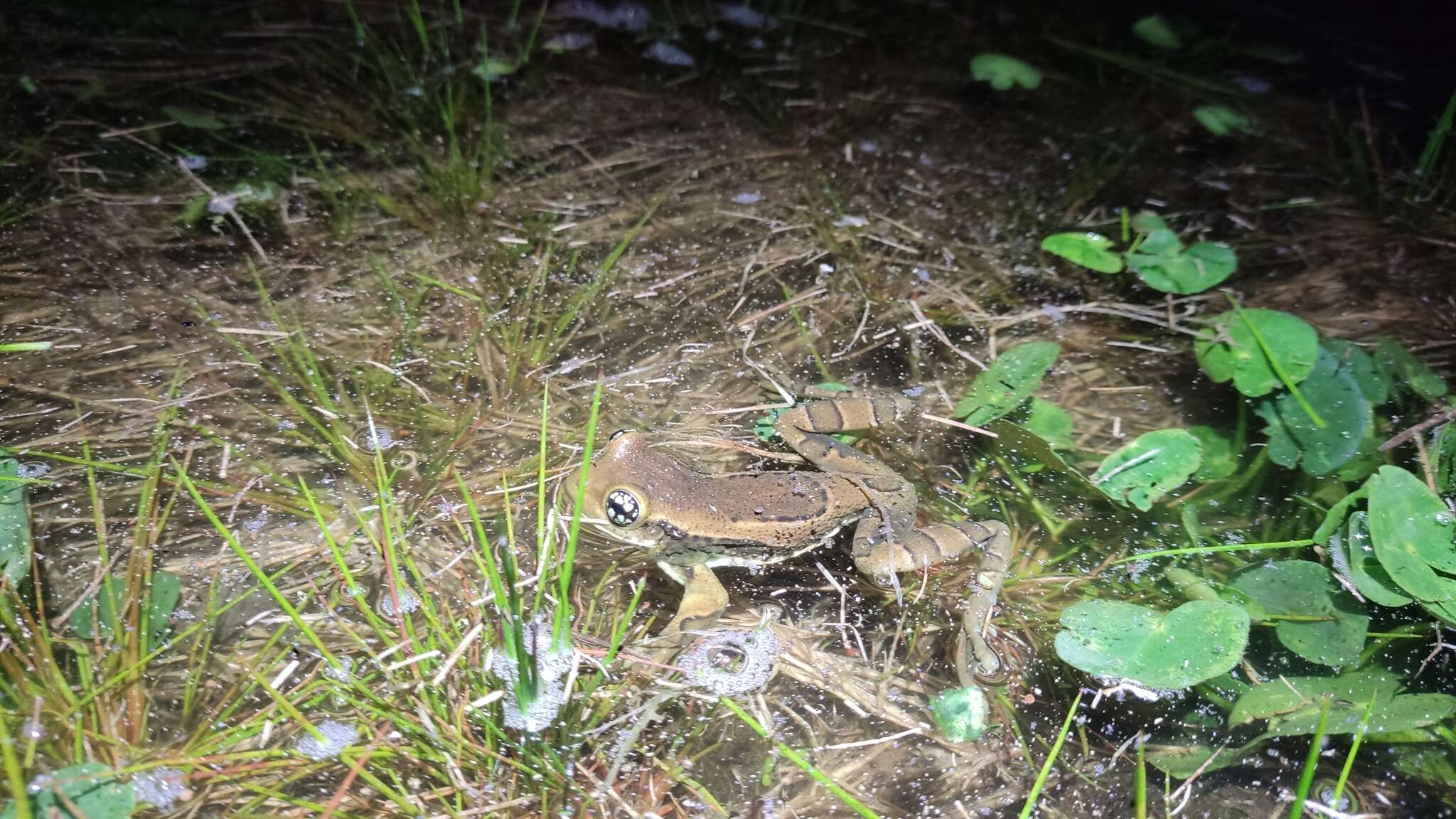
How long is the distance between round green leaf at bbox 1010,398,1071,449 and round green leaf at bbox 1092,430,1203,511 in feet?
0.57

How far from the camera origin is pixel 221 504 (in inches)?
107

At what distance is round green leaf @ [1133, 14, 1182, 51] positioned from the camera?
535 cm

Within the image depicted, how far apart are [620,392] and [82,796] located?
1.91 m

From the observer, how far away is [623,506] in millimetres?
2656

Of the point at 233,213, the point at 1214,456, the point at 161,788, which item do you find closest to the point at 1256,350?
the point at 1214,456

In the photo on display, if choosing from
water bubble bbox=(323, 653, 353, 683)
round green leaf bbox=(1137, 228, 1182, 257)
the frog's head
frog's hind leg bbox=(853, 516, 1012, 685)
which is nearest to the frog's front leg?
the frog's head

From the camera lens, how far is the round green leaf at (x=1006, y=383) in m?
3.15

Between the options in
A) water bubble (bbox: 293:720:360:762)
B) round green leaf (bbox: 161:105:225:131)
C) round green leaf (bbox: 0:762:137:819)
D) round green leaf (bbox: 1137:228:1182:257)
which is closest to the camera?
round green leaf (bbox: 0:762:137:819)

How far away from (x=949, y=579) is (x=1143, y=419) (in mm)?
1135

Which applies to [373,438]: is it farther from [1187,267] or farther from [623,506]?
[1187,267]

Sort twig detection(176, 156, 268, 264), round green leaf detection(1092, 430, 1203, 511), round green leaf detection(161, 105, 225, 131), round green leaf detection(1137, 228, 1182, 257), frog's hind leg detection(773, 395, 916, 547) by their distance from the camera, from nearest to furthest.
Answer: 1. frog's hind leg detection(773, 395, 916, 547)
2. round green leaf detection(1092, 430, 1203, 511)
3. twig detection(176, 156, 268, 264)
4. round green leaf detection(1137, 228, 1182, 257)
5. round green leaf detection(161, 105, 225, 131)

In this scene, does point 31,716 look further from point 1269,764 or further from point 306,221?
point 1269,764

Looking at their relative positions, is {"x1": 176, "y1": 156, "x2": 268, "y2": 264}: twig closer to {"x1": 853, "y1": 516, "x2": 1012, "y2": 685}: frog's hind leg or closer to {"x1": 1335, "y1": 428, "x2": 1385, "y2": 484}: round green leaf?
{"x1": 853, "y1": 516, "x2": 1012, "y2": 685}: frog's hind leg

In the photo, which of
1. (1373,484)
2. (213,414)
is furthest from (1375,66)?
(213,414)
